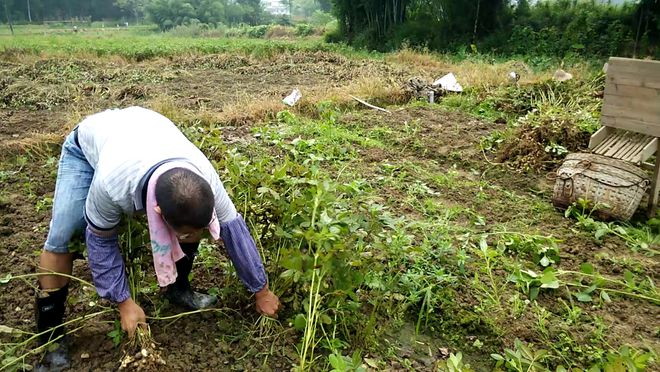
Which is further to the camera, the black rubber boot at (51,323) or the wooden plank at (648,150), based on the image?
the wooden plank at (648,150)

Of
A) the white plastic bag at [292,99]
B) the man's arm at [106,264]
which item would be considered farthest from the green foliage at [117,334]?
the white plastic bag at [292,99]

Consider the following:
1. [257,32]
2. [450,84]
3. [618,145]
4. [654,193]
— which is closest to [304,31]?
[257,32]

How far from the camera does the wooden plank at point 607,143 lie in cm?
415

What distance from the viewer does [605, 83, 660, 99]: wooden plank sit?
146 inches

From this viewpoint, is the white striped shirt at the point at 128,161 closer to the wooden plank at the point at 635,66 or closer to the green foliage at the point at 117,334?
the green foliage at the point at 117,334

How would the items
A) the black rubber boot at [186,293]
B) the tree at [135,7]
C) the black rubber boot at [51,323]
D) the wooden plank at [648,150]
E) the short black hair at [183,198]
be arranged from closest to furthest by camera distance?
the short black hair at [183,198] < the black rubber boot at [51,323] < the black rubber boot at [186,293] < the wooden plank at [648,150] < the tree at [135,7]

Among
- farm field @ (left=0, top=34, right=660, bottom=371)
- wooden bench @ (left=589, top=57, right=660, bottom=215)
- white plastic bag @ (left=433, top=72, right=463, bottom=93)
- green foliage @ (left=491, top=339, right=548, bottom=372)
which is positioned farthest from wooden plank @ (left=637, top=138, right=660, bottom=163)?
Result: white plastic bag @ (left=433, top=72, right=463, bottom=93)

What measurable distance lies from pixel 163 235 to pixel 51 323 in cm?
91

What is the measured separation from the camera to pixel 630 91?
12.7ft

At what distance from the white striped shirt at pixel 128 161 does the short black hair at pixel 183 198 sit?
0.48 ft

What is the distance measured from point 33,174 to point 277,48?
13.2m

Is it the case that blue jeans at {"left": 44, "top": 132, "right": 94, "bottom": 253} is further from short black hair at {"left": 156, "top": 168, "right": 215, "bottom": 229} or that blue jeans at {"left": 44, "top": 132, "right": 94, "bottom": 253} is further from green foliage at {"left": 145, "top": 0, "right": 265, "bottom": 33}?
green foliage at {"left": 145, "top": 0, "right": 265, "bottom": 33}

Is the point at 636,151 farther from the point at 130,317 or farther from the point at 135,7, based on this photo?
the point at 135,7

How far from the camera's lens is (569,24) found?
13789 mm
